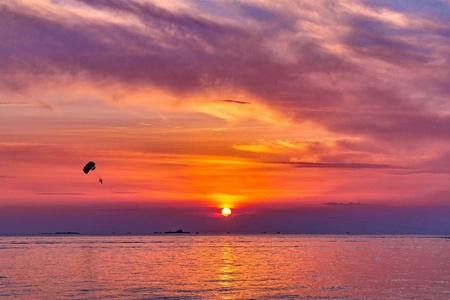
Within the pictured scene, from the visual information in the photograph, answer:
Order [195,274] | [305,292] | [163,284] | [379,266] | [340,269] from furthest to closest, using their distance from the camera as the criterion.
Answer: [379,266]
[340,269]
[195,274]
[163,284]
[305,292]

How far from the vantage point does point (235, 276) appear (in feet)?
189

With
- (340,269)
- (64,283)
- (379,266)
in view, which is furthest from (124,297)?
(379,266)

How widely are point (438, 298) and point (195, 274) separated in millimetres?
26991

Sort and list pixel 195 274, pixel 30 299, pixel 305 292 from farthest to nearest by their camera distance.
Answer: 1. pixel 195 274
2. pixel 305 292
3. pixel 30 299

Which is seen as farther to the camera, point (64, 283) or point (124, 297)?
point (64, 283)

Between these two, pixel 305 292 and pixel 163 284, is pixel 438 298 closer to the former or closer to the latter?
pixel 305 292

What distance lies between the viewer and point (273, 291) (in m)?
45.7

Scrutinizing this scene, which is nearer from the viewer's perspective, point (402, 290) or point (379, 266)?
point (402, 290)


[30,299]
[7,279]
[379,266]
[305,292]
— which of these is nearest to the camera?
[30,299]

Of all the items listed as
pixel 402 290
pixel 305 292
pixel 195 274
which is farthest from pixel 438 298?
pixel 195 274

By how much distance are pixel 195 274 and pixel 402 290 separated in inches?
909

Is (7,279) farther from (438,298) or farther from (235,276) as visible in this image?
(438,298)

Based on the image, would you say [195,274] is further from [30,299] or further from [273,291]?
[30,299]

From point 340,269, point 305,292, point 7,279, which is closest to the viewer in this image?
point 305,292
